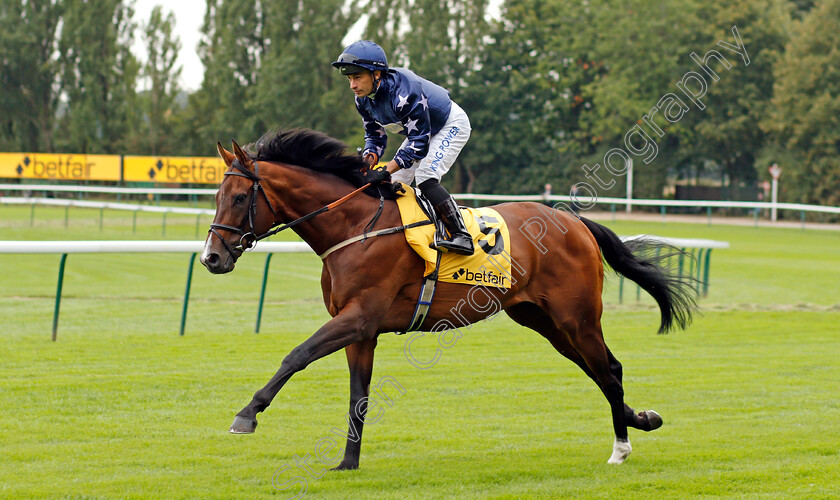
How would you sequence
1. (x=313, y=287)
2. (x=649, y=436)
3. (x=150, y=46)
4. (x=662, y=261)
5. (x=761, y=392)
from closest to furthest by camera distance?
(x=649, y=436) → (x=662, y=261) → (x=761, y=392) → (x=313, y=287) → (x=150, y=46)

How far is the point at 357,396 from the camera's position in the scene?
438 cm

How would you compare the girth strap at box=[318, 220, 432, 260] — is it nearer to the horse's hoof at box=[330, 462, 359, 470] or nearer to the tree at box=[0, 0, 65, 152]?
the horse's hoof at box=[330, 462, 359, 470]

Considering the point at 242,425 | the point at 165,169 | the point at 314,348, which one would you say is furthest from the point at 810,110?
the point at 242,425

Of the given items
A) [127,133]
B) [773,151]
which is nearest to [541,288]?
[773,151]

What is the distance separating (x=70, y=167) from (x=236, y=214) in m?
33.2

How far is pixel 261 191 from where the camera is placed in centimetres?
421

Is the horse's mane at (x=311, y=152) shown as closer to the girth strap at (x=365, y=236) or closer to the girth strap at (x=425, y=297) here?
the girth strap at (x=365, y=236)

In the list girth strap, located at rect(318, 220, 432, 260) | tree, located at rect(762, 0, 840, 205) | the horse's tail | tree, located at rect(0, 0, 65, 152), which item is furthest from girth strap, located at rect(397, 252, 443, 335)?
tree, located at rect(0, 0, 65, 152)

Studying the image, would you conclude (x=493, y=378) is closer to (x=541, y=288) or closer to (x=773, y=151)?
(x=541, y=288)

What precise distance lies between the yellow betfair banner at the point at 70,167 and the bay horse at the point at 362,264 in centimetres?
3190

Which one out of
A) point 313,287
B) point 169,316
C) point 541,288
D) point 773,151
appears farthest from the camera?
point 773,151

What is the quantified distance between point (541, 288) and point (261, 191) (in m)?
1.63

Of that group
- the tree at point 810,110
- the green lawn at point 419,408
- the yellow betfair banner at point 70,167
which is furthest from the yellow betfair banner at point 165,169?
the green lawn at point 419,408

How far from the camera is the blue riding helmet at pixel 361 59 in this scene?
4.33 meters
